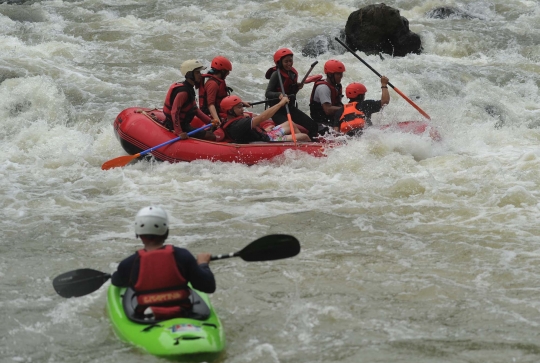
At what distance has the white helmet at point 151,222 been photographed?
4227 millimetres

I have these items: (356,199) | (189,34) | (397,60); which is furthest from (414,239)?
(189,34)

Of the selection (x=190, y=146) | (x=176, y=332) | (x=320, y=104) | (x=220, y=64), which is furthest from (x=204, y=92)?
(x=176, y=332)

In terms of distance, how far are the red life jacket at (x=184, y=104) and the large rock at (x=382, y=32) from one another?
617cm

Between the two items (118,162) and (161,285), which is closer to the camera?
(161,285)

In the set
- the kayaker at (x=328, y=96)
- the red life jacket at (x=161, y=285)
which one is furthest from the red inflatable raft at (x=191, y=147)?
the red life jacket at (x=161, y=285)

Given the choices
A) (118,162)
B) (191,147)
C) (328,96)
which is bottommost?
(118,162)

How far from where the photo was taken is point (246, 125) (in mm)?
8406

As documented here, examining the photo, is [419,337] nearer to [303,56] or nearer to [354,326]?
[354,326]

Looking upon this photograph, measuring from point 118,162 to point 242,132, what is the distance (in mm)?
1402

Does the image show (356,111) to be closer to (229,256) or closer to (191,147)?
(191,147)

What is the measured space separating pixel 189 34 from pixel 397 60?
4.22 m

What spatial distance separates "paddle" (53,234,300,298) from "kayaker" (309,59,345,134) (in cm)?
430

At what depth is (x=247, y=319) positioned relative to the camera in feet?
16.5

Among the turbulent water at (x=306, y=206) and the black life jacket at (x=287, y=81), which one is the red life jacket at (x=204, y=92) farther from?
the turbulent water at (x=306, y=206)
